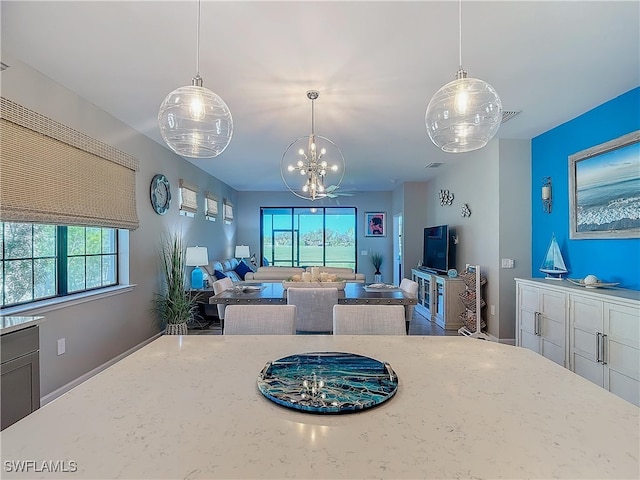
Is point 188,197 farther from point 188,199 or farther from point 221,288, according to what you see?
point 221,288

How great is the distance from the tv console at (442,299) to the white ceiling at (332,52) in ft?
8.23

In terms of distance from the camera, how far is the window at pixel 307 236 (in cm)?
930

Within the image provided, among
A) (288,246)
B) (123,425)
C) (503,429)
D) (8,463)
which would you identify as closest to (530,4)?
(503,429)

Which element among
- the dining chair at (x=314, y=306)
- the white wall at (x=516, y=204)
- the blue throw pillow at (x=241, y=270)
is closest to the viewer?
the dining chair at (x=314, y=306)

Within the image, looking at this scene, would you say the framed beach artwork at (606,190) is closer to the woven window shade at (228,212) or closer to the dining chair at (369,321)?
the dining chair at (369,321)

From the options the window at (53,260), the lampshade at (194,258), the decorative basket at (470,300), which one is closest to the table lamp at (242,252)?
the lampshade at (194,258)

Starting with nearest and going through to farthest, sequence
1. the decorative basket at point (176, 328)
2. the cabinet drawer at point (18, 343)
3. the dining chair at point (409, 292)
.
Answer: the cabinet drawer at point (18, 343) → the dining chair at point (409, 292) → the decorative basket at point (176, 328)

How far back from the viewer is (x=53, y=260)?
303 centimetres

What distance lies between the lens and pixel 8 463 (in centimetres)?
77

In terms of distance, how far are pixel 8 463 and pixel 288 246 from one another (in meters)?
8.63

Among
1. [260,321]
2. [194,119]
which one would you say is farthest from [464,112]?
[260,321]

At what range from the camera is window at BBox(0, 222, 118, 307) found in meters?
2.58

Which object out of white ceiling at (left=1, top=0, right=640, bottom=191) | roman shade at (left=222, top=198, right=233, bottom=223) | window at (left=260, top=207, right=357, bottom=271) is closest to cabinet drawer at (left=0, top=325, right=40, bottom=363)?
white ceiling at (left=1, top=0, right=640, bottom=191)

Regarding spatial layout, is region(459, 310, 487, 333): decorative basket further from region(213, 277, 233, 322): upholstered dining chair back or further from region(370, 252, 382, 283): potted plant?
region(370, 252, 382, 283): potted plant
